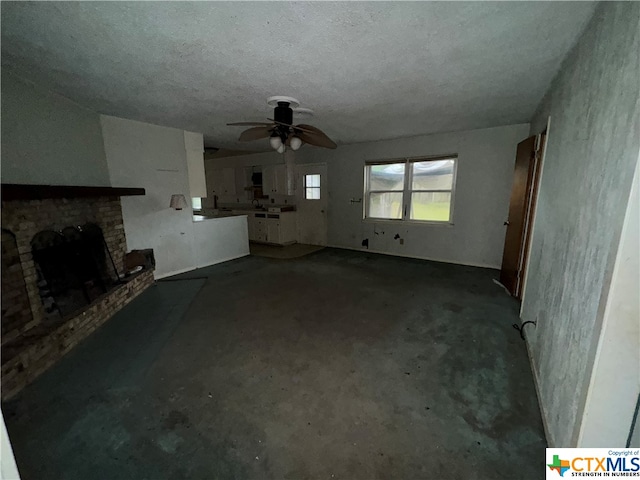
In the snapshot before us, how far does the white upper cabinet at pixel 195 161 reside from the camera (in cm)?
443

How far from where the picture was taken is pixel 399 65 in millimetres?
2197

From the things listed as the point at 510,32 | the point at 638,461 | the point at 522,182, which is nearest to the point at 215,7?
the point at 510,32

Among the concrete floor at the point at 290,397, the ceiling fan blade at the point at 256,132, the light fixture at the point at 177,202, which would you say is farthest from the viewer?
the light fixture at the point at 177,202

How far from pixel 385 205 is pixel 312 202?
1.77m

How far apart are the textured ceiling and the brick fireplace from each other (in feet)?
3.59

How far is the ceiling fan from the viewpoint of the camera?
9.25 feet

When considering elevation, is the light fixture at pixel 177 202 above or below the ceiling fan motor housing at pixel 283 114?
below

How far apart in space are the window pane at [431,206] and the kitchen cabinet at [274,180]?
294cm

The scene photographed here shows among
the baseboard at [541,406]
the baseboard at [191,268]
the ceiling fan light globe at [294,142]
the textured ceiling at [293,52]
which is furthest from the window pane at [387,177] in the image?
the baseboard at [541,406]

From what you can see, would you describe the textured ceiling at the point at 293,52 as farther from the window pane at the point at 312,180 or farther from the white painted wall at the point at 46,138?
the window pane at the point at 312,180

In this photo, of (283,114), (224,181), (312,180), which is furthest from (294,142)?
(224,181)

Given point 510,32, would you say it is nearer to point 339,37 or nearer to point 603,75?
point 603,75

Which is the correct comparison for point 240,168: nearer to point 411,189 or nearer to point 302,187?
point 302,187

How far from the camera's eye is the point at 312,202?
21.5ft
